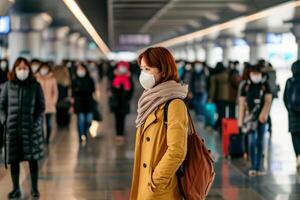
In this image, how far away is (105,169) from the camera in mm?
12133

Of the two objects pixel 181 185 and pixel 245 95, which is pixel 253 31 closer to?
pixel 245 95

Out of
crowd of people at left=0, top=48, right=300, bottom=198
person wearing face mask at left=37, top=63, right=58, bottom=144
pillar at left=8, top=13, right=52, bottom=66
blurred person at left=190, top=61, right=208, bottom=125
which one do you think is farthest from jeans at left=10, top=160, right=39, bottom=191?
pillar at left=8, top=13, right=52, bottom=66

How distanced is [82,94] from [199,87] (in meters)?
6.12

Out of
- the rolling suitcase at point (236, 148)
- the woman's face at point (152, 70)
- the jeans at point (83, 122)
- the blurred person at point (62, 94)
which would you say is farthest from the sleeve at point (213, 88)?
the woman's face at point (152, 70)

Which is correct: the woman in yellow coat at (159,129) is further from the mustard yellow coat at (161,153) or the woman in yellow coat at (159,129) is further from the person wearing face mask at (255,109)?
the person wearing face mask at (255,109)

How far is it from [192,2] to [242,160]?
14.9 metres

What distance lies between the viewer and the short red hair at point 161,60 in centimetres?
477

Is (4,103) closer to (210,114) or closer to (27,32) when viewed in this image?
(210,114)

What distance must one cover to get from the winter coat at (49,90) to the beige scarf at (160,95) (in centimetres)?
1044

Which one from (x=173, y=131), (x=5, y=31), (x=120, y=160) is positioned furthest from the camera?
(x=5, y=31)

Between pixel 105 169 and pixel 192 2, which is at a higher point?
pixel 192 2

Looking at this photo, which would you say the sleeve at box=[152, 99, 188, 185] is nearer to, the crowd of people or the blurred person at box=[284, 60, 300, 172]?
the crowd of people

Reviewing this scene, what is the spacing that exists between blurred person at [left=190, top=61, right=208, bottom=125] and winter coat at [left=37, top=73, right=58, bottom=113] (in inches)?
268

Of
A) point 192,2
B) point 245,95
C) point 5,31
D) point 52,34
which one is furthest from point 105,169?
point 52,34
